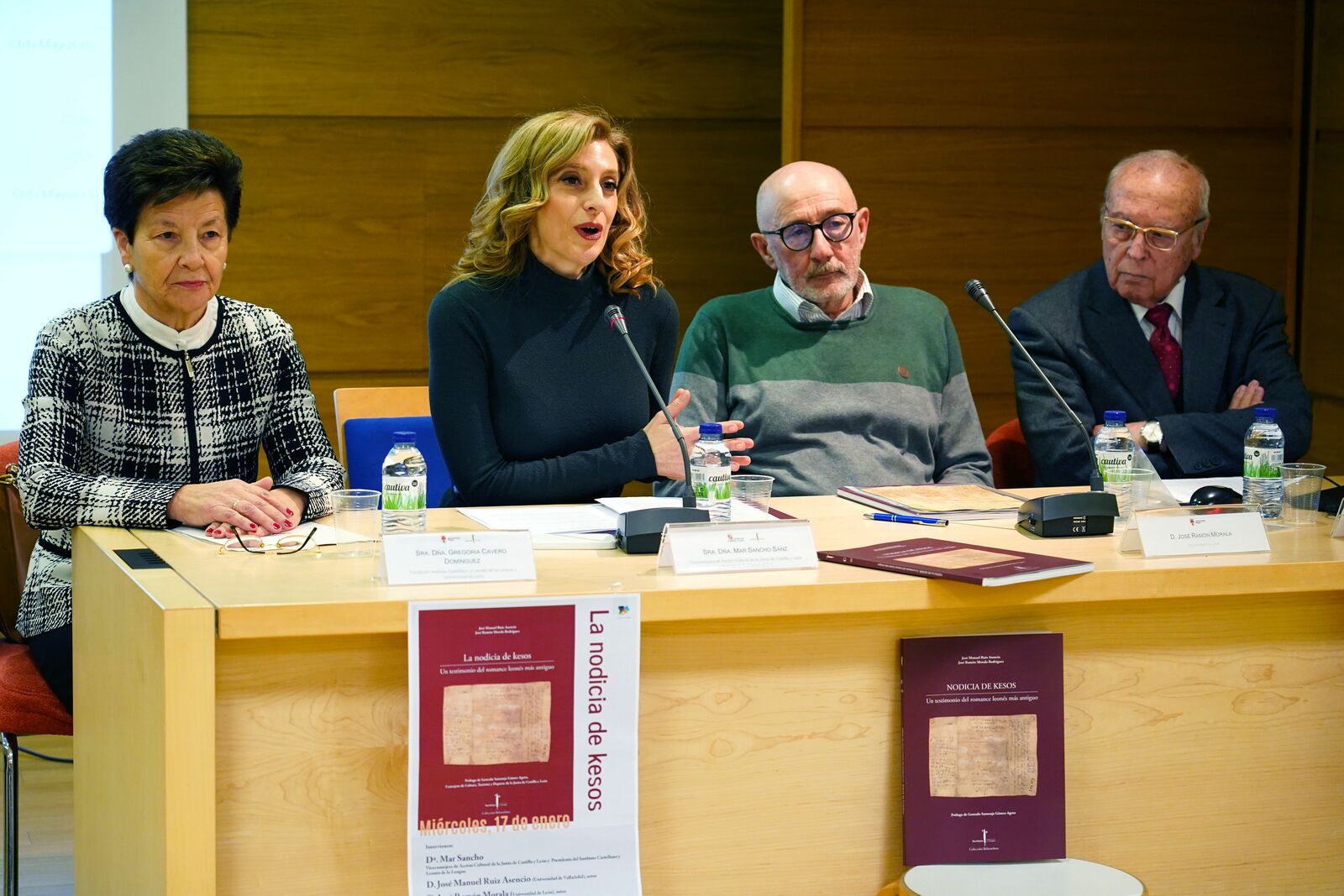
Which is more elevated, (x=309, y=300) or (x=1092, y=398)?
(x=309, y=300)

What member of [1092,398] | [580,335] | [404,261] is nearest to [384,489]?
[580,335]

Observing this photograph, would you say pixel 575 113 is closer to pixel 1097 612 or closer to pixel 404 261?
pixel 1097 612

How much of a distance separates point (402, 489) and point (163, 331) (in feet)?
1.93

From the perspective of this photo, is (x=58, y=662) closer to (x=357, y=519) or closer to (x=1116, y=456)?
(x=357, y=519)

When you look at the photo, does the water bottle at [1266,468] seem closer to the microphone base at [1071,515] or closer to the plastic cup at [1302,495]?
the plastic cup at [1302,495]

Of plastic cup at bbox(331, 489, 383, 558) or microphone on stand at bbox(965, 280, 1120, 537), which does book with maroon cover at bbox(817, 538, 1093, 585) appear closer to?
microphone on stand at bbox(965, 280, 1120, 537)

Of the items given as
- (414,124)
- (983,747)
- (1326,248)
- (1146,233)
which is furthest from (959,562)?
(1326,248)

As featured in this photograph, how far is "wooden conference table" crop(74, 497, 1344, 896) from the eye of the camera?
1.51m

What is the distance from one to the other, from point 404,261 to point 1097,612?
2885 mm

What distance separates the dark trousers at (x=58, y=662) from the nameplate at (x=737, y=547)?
37.4 inches

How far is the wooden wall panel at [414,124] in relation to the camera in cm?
409

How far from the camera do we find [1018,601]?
1.71 meters

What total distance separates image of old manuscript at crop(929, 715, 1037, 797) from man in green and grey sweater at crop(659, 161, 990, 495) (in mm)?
974

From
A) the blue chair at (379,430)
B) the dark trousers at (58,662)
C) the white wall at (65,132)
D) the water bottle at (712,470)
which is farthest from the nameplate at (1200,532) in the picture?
the white wall at (65,132)
